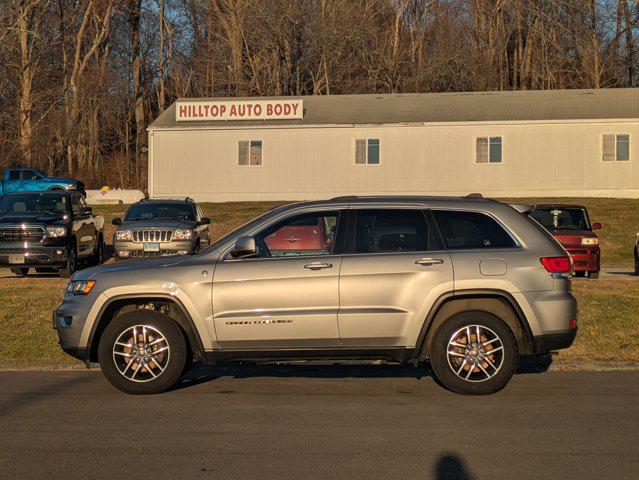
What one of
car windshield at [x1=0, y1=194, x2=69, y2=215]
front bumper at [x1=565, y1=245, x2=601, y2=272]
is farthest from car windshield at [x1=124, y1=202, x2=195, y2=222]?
front bumper at [x1=565, y1=245, x2=601, y2=272]

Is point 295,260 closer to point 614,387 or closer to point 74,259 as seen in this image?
point 614,387

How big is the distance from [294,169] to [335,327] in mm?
33990

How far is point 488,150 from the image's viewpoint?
41.2m

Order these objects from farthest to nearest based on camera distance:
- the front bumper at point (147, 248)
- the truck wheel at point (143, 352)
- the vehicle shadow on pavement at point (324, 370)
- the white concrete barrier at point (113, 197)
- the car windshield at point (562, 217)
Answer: the white concrete barrier at point (113, 197), the car windshield at point (562, 217), the front bumper at point (147, 248), the vehicle shadow on pavement at point (324, 370), the truck wheel at point (143, 352)

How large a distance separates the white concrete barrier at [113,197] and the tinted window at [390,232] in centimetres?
3479

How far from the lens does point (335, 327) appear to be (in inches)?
343

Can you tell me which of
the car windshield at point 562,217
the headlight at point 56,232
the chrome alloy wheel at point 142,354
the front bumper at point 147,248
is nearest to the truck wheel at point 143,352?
the chrome alloy wheel at point 142,354

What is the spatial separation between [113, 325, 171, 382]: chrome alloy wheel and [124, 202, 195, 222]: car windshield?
12940mm

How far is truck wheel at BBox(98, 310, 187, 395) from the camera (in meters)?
8.84

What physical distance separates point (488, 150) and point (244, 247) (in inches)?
1330

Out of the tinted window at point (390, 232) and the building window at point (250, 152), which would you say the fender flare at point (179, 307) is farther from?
the building window at point (250, 152)

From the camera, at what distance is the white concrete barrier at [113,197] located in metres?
42.7

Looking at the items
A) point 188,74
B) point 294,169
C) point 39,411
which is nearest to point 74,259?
point 39,411

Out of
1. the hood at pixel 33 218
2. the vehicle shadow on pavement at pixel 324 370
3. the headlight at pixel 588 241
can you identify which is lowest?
the vehicle shadow on pavement at pixel 324 370
